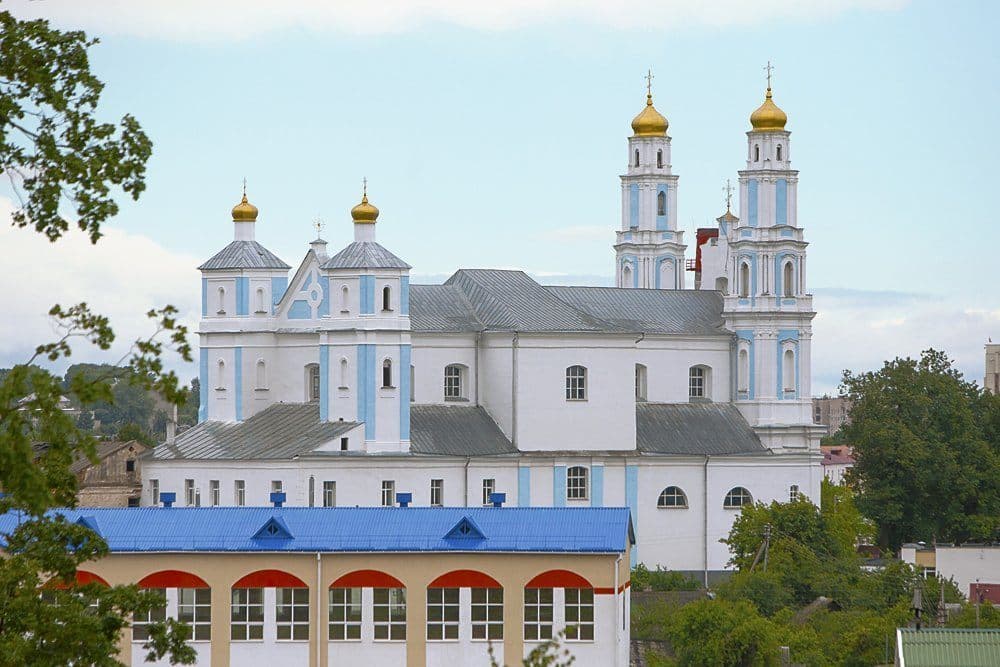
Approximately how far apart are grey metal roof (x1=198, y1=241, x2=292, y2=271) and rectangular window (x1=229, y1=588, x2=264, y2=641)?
24713 millimetres

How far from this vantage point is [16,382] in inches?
862

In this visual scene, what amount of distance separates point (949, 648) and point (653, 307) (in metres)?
34.2

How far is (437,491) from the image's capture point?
62.3 m

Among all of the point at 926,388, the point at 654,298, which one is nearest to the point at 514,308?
the point at 654,298

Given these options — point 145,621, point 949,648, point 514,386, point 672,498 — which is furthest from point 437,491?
point 949,648

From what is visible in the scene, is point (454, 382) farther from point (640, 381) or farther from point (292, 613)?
point (292, 613)

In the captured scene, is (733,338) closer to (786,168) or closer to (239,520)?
(786,168)

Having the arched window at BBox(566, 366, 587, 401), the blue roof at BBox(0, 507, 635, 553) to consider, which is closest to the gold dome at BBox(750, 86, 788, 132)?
the arched window at BBox(566, 366, 587, 401)

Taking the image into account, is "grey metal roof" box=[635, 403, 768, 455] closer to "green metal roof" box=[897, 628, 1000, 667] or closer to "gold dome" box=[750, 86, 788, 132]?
"gold dome" box=[750, 86, 788, 132]

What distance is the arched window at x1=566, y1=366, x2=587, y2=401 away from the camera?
64812 mm

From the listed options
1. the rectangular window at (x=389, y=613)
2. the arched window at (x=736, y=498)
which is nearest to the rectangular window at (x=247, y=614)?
the rectangular window at (x=389, y=613)

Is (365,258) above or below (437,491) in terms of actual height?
above

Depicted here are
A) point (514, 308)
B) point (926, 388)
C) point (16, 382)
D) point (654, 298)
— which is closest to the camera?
point (16, 382)

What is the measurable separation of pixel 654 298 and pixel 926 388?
11.2m
